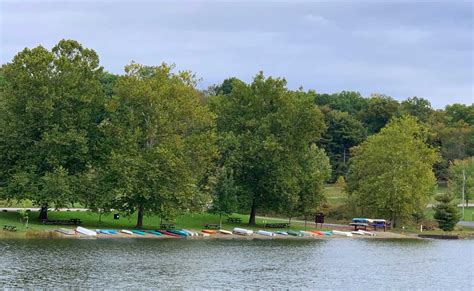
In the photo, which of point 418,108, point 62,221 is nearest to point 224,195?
point 62,221

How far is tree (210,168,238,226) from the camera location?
3339 inches

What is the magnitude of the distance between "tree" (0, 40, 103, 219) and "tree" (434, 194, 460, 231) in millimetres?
49079

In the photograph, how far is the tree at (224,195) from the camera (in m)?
84.8

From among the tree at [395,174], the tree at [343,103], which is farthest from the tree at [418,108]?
the tree at [395,174]

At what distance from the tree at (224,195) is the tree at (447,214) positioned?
29.9 metres

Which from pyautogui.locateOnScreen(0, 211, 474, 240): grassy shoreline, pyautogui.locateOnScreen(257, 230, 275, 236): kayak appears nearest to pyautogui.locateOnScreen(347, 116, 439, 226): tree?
pyautogui.locateOnScreen(0, 211, 474, 240): grassy shoreline

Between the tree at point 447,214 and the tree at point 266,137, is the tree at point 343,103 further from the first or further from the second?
the tree at point 266,137

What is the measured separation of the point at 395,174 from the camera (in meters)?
95.2

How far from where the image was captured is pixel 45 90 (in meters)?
72.9

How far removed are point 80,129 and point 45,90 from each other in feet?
19.7

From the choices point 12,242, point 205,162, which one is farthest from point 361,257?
point 12,242

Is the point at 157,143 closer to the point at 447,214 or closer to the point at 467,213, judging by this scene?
the point at 447,214

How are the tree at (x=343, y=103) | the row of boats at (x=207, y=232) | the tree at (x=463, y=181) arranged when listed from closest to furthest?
the row of boats at (x=207, y=232) < the tree at (x=463, y=181) < the tree at (x=343, y=103)

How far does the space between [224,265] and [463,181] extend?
75.8 m
